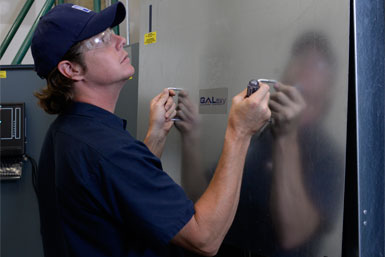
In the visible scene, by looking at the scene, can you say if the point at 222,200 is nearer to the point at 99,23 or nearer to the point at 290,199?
the point at 290,199

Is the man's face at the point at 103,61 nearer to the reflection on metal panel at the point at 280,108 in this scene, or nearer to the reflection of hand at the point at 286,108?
the reflection on metal panel at the point at 280,108

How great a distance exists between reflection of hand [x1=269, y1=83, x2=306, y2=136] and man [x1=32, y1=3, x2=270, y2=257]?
0.03 m

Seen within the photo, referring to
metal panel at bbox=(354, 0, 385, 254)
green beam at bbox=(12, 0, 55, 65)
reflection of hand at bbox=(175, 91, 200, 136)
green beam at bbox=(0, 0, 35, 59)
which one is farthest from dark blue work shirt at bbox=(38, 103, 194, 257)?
green beam at bbox=(0, 0, 35, 59)

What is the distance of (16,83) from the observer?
1982mm

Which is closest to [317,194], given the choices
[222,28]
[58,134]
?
[222,28]

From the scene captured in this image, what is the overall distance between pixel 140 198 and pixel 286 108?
13.7 inches

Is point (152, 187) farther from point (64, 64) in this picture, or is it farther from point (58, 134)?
point (64, 64)

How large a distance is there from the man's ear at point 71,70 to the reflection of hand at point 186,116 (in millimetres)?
280

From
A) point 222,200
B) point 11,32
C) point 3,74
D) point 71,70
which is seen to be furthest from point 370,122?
point 11,32

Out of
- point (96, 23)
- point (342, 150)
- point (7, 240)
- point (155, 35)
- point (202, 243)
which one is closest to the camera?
point (342, 150)

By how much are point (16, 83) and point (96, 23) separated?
126 cm

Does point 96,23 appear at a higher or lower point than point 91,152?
higher

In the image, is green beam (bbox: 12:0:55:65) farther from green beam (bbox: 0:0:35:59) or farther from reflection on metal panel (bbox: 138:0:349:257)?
reflection on metal panel (bbox: 138:0:349:257)

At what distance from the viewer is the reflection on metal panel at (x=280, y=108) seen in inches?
27.8
